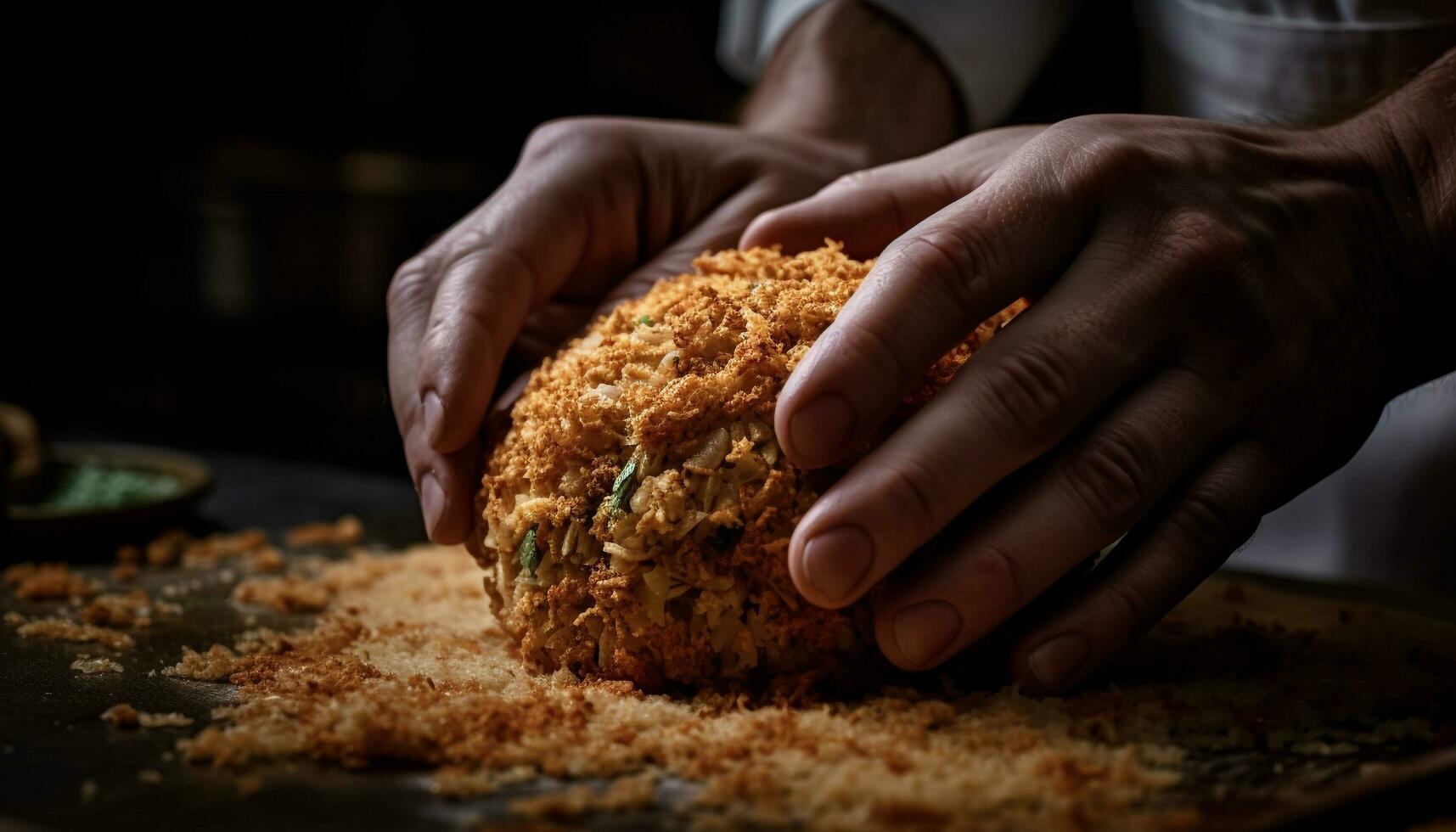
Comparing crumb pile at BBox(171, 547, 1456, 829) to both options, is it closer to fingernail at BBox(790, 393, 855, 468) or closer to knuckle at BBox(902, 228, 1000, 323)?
fingernail at BBox(790, 393, 855, 468)

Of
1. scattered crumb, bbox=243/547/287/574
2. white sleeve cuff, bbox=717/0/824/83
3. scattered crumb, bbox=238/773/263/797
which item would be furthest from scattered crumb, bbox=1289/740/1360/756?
white sleeve cuff, bbox=717/0/824/83

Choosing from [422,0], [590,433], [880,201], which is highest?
[880,201]

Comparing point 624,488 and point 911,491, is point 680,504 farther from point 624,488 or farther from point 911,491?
point 911,491

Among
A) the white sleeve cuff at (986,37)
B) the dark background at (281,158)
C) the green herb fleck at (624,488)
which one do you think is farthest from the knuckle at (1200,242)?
the dark background at (281,158)

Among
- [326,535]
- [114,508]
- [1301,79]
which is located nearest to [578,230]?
[326,535]

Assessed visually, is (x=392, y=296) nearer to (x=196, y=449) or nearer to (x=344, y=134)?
(x=196, y=449)

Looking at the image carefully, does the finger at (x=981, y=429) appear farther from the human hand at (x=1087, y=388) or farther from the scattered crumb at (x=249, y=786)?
the scattered crumb at (x=249, y=786)

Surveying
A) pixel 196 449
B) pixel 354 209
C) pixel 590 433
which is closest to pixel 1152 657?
pixel 590 433

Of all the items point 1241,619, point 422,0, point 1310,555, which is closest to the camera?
point 1241,619
